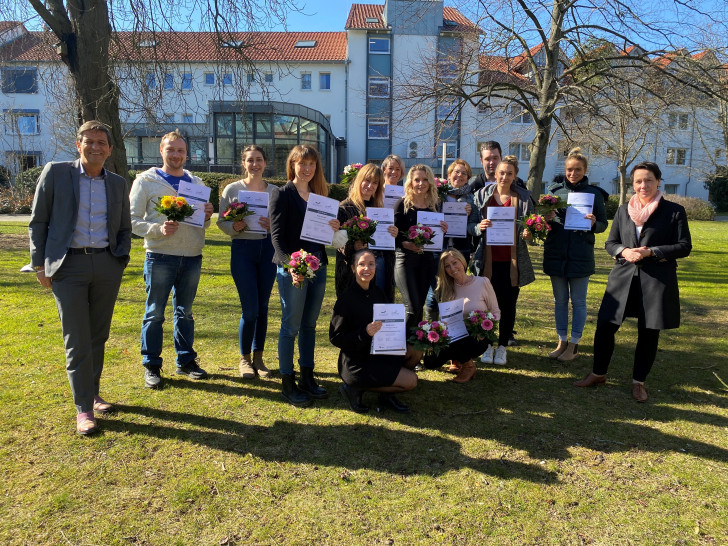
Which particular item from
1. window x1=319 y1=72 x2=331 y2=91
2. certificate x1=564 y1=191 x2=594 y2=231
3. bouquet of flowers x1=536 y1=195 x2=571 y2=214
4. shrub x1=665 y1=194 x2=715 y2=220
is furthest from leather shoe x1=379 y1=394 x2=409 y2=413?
window x1=319 y1=72 x2=331 y2=91

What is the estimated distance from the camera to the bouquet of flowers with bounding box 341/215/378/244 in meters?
4.29

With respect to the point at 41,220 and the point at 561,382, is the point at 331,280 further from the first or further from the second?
the point at 41,220

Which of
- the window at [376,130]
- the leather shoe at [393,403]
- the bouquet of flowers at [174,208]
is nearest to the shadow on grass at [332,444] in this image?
the leather shoe at [393,403]

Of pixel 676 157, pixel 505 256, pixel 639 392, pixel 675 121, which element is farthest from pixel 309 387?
pixel 676 157

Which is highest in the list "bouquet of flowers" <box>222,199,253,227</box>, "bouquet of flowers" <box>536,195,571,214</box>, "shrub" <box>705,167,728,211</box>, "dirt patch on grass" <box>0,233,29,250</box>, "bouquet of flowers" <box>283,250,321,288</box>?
"shrub" <box>705,167,728,211</box>

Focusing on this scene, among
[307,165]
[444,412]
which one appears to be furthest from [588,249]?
[307,165]

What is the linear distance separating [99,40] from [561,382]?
901 cm

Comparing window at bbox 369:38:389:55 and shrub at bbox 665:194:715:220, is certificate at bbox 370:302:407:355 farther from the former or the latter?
window at bbox 369:38:389:55

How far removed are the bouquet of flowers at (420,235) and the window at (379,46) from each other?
36.1m

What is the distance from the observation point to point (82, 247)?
366 centimetres

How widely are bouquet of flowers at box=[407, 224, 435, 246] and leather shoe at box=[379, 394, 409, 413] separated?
1450 millimetres

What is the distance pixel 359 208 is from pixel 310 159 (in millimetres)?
657

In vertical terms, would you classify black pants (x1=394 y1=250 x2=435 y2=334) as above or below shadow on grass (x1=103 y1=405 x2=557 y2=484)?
above

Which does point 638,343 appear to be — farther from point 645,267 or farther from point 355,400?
point 355,400
